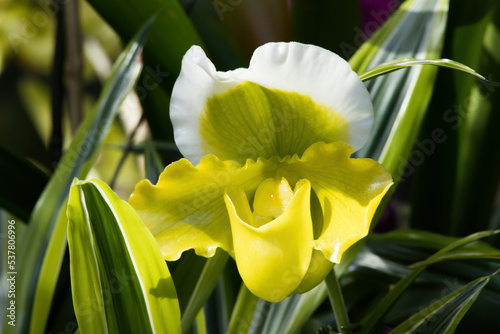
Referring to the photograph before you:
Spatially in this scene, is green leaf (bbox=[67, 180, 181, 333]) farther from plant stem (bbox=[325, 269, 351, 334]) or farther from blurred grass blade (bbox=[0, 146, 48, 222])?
blurred grass blade (bbox=[0, 146, 48, 222])

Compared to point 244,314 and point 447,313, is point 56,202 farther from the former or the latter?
point 447,313

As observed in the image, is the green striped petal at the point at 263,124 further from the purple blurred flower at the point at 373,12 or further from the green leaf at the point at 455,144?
the purple blurred flower at the point at 373,12

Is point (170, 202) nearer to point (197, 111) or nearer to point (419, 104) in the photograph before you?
point (197, 111)

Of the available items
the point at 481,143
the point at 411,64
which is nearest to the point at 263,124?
the point at 411,64

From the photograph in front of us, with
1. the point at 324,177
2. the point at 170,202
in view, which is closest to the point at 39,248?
the point at 170,202
